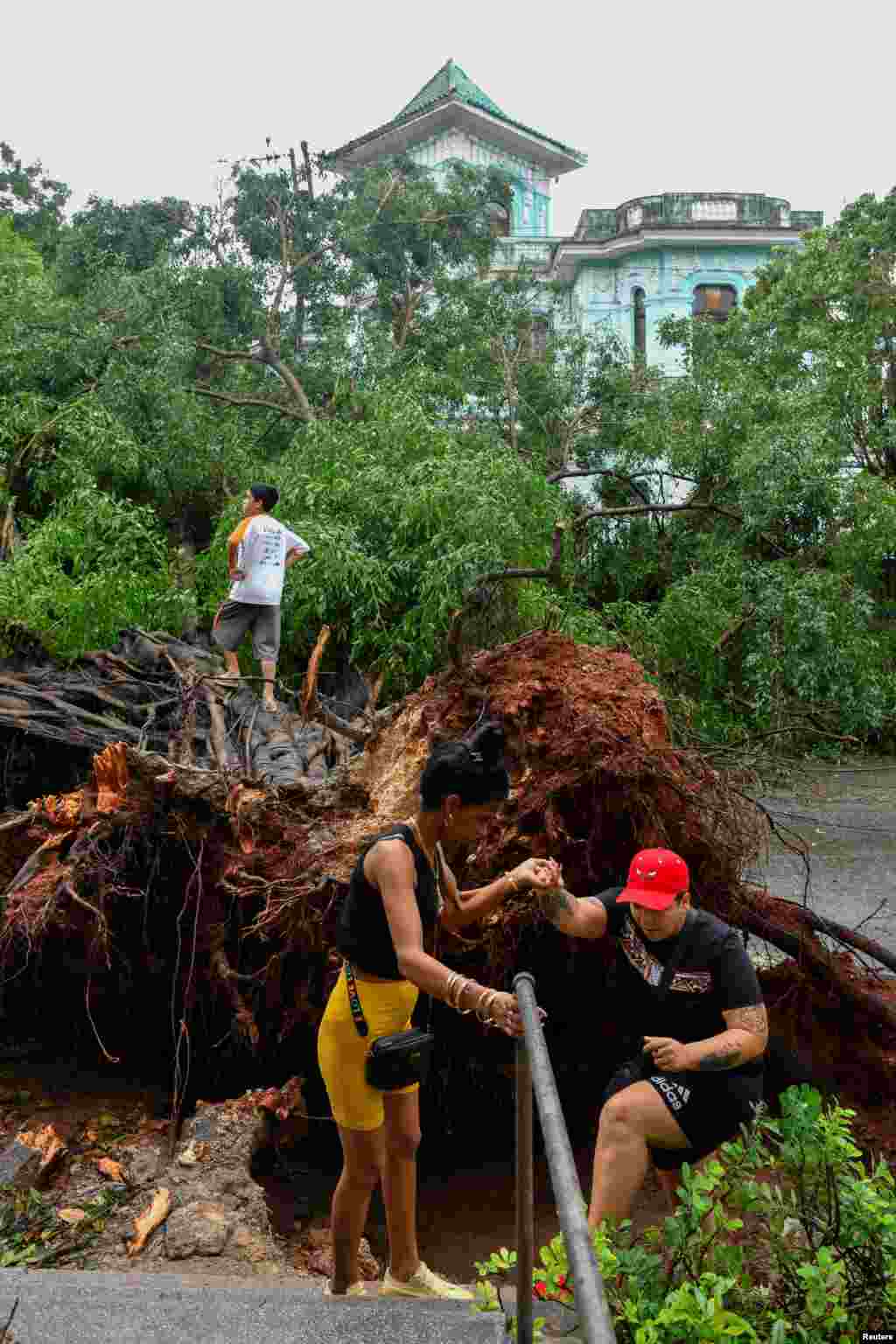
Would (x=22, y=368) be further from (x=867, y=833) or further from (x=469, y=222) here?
(x=867, y=833)

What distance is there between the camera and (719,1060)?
361cm

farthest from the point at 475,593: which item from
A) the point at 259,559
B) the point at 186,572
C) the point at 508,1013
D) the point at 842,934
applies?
the point at 186,572

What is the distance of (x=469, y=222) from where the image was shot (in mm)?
18281

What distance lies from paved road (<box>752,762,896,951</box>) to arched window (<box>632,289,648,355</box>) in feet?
48.7

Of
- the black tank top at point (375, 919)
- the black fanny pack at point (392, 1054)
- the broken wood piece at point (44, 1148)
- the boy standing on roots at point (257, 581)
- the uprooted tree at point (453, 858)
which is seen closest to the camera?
the black fanny pack at point (392, 1054)

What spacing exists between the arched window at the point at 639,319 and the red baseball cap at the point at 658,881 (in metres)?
24.7

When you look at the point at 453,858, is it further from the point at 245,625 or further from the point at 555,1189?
the point at 245,625

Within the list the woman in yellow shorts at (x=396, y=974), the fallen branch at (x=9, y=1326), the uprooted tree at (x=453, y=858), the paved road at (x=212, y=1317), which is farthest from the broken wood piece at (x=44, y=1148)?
the fallen branch at (x=9, y=1326)

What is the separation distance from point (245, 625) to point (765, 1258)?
18.0 feet

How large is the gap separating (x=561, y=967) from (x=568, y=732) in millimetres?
1284

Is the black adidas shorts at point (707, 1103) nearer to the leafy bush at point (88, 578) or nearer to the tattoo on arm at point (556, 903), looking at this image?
the tattoo on arm at point (556, 903)

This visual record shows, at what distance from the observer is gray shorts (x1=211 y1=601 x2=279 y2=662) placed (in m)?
7.97

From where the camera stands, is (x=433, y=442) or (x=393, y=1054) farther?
(x=433, y=442)

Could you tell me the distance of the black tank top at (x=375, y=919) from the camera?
338 centimetres
